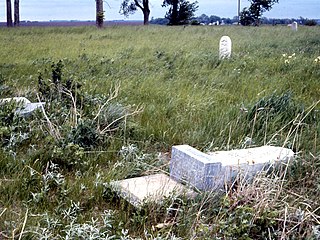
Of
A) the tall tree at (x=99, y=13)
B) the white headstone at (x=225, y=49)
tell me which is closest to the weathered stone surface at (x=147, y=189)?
the white headstone at (x=225, y=49)

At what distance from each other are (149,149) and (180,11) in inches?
1598

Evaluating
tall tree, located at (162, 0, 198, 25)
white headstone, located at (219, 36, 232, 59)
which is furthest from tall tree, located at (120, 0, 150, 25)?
white headstone, located at (219, 36, 232, 59)

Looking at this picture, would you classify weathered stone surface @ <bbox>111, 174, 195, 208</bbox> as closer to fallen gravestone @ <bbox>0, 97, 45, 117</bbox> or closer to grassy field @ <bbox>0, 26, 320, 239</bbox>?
grassy field @ <bbox>0, 26, 320, 239</bbox>

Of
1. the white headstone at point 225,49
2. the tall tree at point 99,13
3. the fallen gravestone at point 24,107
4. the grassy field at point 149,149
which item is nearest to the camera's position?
Result: the grassy field at point 149,149

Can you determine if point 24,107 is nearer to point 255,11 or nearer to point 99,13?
point 99,13

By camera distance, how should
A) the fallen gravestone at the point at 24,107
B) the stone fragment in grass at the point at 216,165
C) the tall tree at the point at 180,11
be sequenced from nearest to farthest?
the stone fragment in grass at the point at 216,165
the fallen gravestone at the point at 24,107
the tall tree at the point at 180,11

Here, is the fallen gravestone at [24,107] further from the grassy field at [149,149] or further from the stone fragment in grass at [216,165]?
the stone fragment in grass at [216,165]

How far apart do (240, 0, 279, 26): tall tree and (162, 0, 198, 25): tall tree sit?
6274 millimetres

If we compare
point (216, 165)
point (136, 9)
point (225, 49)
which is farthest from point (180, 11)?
point (216, 165)

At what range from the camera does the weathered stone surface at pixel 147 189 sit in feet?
9.78

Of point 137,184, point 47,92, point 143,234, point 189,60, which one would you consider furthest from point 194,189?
point 189,60

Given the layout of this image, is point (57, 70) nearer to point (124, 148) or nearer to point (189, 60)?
point (124, 148)

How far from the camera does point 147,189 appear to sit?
10.4 ft

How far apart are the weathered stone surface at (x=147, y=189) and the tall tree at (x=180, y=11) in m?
41.0
